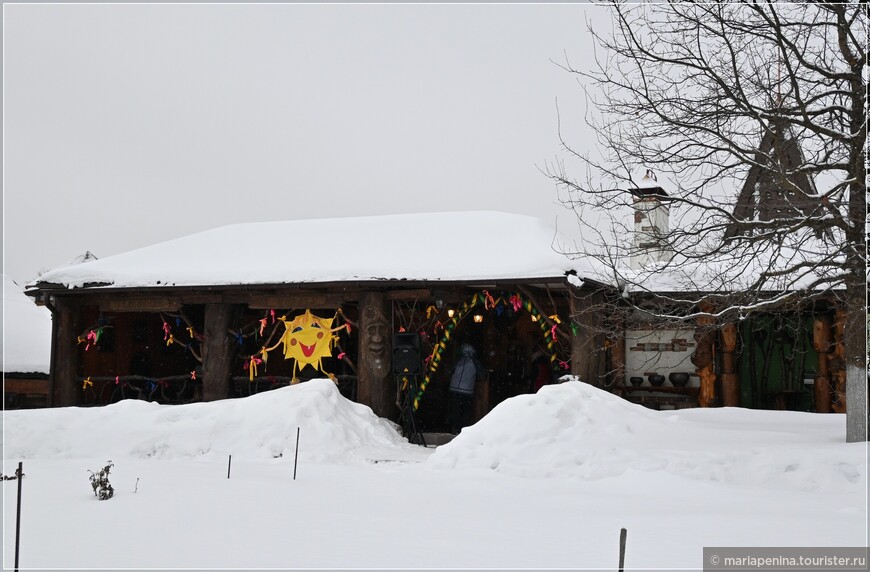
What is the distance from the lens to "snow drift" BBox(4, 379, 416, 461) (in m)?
10.1

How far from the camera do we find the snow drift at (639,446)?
7184mm

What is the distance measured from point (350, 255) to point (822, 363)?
767cm

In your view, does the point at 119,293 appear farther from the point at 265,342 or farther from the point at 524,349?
the point at 524,349

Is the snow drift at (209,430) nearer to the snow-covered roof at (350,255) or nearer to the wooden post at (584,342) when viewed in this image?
the snow-covered roof at (350,255)

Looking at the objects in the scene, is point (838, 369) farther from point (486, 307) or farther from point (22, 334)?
point (22, 334)

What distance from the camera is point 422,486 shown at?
7.58 meters

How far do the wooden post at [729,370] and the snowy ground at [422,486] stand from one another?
2.61 m

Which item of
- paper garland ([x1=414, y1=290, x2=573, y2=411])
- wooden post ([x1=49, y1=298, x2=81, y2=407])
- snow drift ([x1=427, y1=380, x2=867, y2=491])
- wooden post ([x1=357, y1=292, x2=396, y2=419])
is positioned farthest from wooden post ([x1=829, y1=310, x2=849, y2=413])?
wooden post ([x1=49, y1=298, x2=81, y2=407])

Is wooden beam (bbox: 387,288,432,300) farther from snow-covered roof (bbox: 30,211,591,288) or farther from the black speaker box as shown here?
the black speaker box

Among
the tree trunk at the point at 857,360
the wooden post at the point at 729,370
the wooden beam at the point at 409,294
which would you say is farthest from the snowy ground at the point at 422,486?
the wooden post at the point at 729,370

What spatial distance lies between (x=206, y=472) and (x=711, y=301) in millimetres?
5585

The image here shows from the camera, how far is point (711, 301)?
8.97 meters

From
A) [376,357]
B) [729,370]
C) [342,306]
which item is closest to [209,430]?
[376,357]

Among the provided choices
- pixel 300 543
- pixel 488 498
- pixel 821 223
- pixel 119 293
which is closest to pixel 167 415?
pixel 119 293
